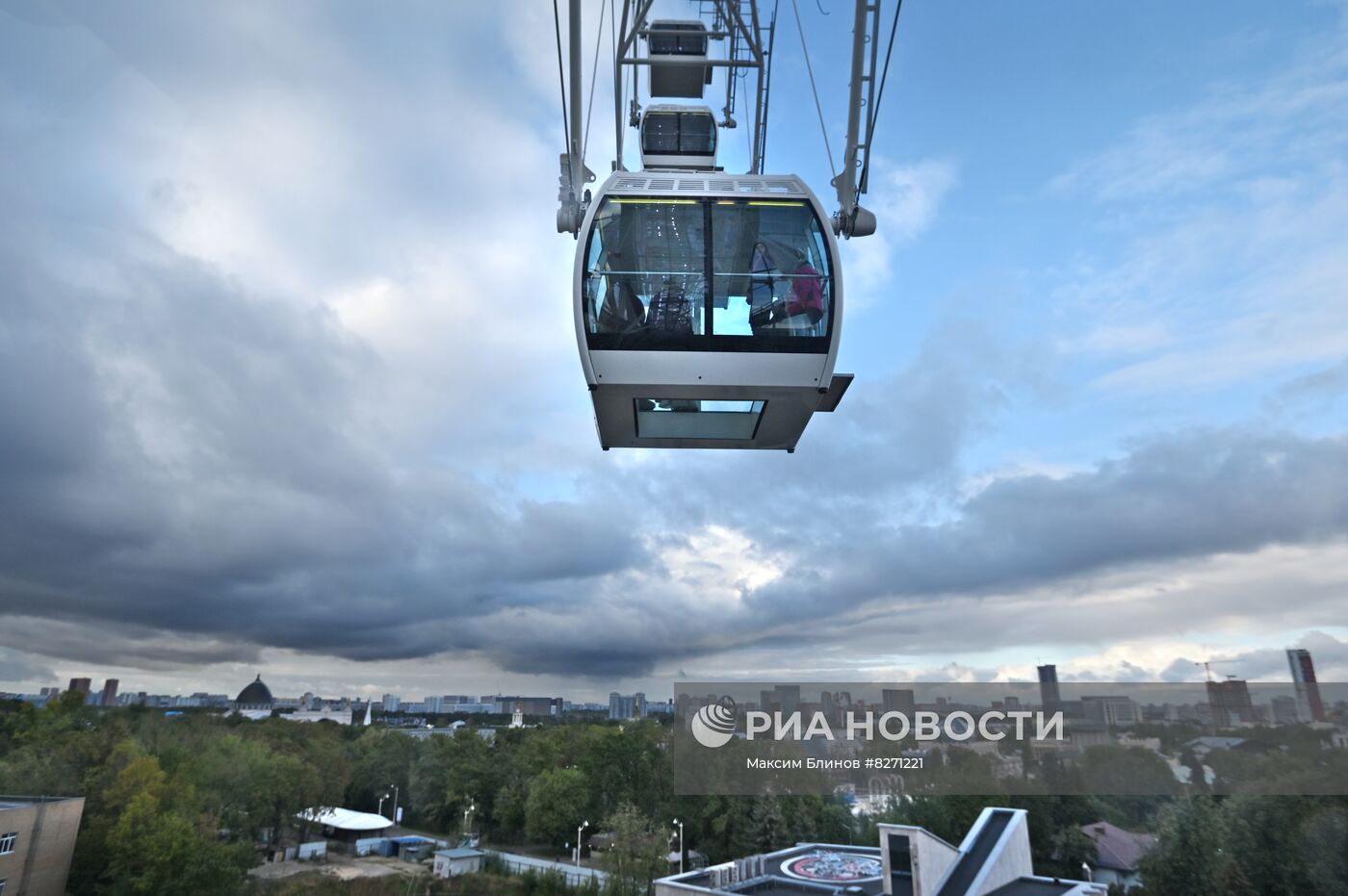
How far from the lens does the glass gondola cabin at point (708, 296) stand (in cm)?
493

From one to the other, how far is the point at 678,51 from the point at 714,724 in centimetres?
2621

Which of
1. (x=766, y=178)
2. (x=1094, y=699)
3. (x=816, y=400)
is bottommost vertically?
(x=1094, y=699)

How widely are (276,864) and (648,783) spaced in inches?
584

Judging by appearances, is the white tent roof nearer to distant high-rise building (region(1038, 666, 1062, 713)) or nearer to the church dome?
distant high-rise building (region(1038, 666, 1062, 713))

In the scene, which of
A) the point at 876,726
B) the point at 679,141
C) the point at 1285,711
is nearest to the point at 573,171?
the point at 679,141

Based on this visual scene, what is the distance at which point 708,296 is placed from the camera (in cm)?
504

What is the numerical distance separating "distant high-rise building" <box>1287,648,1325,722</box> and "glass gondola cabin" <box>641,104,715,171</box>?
27527mm

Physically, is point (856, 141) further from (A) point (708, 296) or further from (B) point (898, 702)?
(B) point (898, 702)

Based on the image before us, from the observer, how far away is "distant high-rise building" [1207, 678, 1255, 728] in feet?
92.1

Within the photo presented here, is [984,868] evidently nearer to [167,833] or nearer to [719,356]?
[719,356]

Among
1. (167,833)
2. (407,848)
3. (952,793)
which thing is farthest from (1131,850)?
(167,833)

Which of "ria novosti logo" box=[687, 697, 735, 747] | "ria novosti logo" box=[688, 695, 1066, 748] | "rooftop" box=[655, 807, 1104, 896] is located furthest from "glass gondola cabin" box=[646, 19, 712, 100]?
"ria novosti logo" box=[687, 697, 735, 747]

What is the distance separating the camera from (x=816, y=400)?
5195 millimetres

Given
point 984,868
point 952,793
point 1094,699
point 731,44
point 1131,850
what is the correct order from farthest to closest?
point 1094,699, point 952,793, point 1131,850, point 984,868, point 731,44
